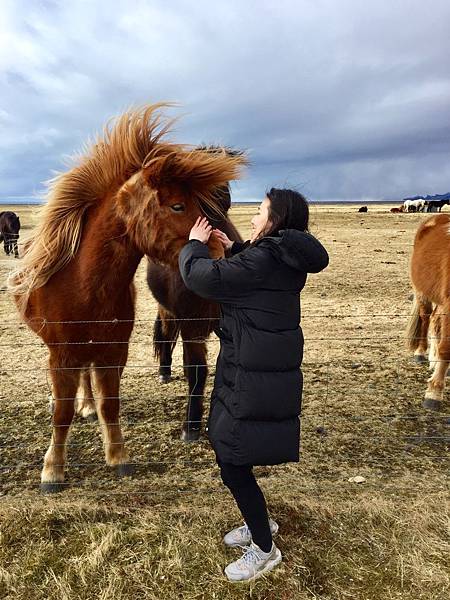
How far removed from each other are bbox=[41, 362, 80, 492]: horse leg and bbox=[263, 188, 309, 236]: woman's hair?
5.90 ft

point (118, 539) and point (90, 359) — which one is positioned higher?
point (90, 359)

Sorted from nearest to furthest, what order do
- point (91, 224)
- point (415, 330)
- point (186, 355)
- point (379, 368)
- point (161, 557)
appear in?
point (161, 557)
point (91, 224)
point (186, 355)
point (379, 368)
point (415, 330)

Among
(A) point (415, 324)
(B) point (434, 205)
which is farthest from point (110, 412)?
(B) point (434, 205)

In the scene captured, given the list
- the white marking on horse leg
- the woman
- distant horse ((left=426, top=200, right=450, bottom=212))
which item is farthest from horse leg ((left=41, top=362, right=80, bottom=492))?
distant horse ((left=426, top=200, right=450, bottom=212))

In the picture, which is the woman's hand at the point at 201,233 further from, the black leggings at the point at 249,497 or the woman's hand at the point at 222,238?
the black leggings at the point at 249,497

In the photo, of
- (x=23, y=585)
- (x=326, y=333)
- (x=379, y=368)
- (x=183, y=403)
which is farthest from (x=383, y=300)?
(x=23, y=585)

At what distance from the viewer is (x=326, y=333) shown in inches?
265

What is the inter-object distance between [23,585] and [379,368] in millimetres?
4427

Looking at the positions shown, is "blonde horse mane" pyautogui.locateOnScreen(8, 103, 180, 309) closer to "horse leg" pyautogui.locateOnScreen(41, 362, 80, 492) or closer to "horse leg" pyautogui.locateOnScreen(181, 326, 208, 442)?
"horse leg" pyautogui.locateOnScreen(41, 362, 80, 492)

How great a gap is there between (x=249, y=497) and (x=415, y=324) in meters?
4.59

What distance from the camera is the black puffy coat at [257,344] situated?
1989 mm

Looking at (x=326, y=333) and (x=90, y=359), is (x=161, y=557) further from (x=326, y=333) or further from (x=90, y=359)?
(x=326, y=333)

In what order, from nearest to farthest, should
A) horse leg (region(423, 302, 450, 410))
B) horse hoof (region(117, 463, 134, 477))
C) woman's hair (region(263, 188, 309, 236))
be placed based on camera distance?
woman's hair (region(263, 188, 309, 236)) < horse hoof (region(117, 463, 134, 477)) < horse leg (region(423, 302, 450, 410))

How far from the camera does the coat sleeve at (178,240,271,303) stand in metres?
1.97
